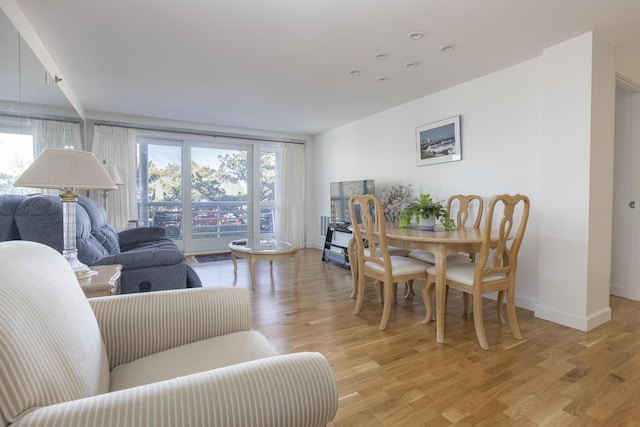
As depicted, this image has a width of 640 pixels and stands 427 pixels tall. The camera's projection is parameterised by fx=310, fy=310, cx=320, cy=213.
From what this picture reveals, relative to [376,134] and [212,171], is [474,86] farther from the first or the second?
[212,171]

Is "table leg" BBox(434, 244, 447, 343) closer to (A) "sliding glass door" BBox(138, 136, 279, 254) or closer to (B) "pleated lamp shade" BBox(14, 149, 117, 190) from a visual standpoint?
(B) "pleated lamp shade" BBox(14, 149, 117, 190)

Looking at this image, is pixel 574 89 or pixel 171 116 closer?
pixel 574 89

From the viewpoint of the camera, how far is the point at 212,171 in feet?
19.0

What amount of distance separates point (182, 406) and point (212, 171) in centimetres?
557

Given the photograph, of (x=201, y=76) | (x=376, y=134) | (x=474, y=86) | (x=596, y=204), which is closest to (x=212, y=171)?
(x=201, y=76)

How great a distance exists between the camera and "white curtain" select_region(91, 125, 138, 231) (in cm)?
480

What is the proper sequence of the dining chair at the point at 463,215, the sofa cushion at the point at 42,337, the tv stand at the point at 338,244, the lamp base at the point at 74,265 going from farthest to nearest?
the tv stand at the point at 338,244 → the dining chair at the point at 463,215 → the lamp base at the point at 74,265 → the sofa cushion at the point at 42,337

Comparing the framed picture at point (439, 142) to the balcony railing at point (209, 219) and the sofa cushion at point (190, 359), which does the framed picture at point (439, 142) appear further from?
the balcony railing at point (209, 219)

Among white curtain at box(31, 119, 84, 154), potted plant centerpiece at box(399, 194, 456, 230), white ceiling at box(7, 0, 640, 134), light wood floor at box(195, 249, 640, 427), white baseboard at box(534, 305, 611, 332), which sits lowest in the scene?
light wood floor at box(195, 249, 640, 427)

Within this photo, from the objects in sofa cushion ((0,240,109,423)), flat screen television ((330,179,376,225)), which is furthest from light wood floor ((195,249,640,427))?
flat screen television ((330,179,376,225))

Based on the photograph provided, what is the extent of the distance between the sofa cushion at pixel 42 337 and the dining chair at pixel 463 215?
101 inches

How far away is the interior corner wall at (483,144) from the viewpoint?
2.90 meters

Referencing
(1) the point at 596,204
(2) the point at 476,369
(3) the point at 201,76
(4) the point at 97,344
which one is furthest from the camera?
(3) the point at 201,76

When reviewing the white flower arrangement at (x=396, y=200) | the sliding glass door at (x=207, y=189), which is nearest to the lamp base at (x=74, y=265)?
the white flower arrangement at (x=396, y=200)
